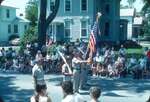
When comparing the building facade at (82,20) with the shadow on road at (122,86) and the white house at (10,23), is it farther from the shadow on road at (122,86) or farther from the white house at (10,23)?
the shadow on road at (122,86)

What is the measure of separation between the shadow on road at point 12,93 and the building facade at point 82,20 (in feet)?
90.6

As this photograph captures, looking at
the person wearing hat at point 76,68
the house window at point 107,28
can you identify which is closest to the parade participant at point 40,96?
the person wearing hat at point 76,68

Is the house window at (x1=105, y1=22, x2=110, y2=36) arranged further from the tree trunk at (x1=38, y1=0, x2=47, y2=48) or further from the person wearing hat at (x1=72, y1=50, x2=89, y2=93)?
the person wearing hat at (x1=72, y1=50, x2=89, y2=93)

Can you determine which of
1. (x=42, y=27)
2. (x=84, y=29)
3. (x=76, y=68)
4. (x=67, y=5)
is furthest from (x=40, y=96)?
(x=67, y=5)

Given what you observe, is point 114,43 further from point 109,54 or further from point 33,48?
point 109,54

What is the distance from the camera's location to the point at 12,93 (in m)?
19.5

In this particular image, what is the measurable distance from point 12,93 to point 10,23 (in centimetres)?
5157

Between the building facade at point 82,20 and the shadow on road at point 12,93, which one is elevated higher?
the building facade at point 82,20

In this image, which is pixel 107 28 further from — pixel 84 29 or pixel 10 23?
pixel 10 23

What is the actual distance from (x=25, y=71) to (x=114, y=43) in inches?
917

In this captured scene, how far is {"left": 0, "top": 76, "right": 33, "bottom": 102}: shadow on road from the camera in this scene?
706 inches

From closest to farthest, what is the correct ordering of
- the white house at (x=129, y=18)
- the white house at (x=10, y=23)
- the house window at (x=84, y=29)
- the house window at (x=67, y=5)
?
the house window at (x=84, y=29) < the house window at (x=67, y=5) < the white house at (x=10, y=23) < the white house at (x=129, y=18)

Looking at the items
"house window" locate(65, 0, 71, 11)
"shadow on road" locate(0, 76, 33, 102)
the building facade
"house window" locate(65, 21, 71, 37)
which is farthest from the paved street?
"house window" locate(65, 0, 71, 11)

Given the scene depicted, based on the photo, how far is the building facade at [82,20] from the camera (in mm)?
50375
